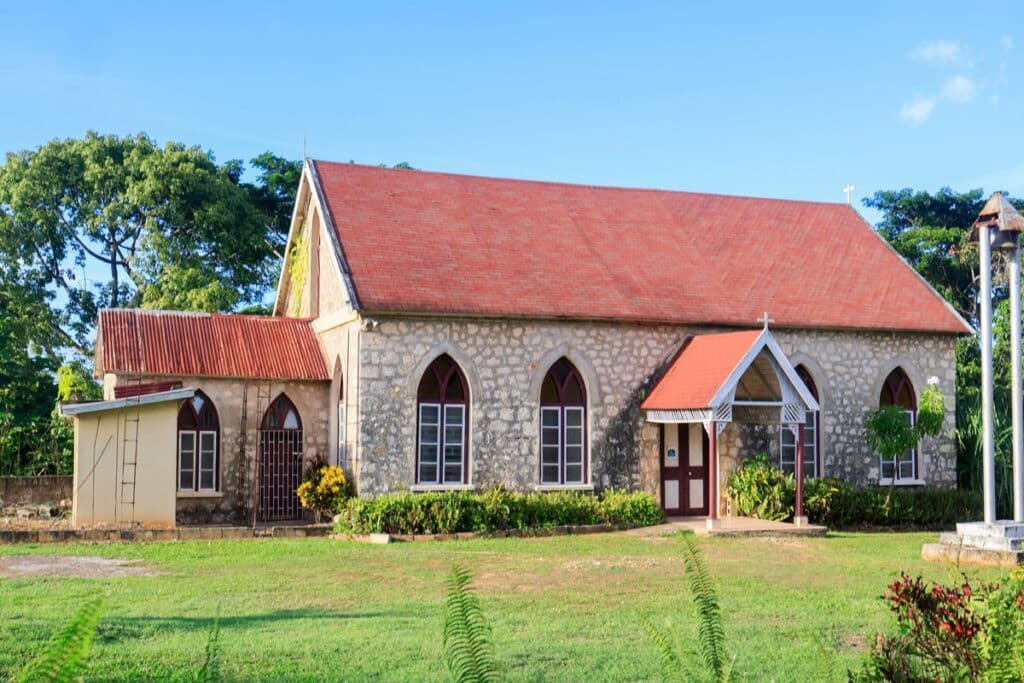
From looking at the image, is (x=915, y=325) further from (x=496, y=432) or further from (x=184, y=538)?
(x=184, y=538)

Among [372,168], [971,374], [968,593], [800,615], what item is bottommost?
[800,615]

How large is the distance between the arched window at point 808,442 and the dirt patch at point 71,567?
13.9 metres

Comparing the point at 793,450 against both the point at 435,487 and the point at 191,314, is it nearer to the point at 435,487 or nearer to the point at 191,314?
the point at 435,487

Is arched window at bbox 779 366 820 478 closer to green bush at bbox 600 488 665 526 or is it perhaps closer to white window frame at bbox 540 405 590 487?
green bush at bbox 600 488 665 526

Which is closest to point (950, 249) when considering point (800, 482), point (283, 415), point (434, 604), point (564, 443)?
point (800, 482)

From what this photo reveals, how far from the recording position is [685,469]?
2389 centimetres

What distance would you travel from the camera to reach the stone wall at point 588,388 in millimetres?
21422

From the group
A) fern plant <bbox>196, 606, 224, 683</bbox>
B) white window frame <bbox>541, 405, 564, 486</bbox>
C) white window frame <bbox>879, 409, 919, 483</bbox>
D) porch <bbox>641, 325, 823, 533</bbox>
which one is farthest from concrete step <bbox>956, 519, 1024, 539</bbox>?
fern plant <bbox>196, 606, 224, 683</bbox>

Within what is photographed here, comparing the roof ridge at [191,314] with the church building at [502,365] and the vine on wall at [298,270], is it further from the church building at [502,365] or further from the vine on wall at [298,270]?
the vine on wall at [298,270]

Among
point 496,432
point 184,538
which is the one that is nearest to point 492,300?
point 496,432

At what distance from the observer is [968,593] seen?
711 cm

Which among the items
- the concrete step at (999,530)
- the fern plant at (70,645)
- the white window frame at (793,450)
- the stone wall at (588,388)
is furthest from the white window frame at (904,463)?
the fern plant at (70,645)

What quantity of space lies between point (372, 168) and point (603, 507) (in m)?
9.38

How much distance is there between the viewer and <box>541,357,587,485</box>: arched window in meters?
22.7
